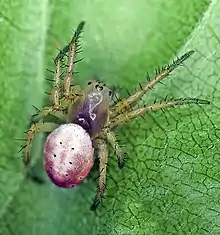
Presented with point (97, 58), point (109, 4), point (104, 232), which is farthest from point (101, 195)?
point (109, 4)

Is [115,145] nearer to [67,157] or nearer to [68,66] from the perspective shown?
[67,157]

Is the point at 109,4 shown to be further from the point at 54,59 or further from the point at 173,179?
the point at 173,179

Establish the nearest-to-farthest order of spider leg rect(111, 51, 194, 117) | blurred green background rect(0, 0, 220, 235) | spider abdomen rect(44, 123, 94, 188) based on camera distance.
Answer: blurred green background rect(0, 0, 220, 235) < spider leg rect(111, 51, 194, 117) < spider abdomen rect(44, 123, 94, 188)

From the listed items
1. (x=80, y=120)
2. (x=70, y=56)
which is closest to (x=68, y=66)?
(x=70, y=56)

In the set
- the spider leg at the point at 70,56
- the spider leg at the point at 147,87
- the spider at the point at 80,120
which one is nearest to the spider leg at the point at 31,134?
the spider at the point at 80,120

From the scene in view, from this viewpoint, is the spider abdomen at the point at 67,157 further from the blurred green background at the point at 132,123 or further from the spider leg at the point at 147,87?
the spider leg at the point at 147,87

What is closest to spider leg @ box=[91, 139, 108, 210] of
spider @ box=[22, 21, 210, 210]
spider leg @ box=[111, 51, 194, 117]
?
spider @ box=[22, 21, 210, 210]

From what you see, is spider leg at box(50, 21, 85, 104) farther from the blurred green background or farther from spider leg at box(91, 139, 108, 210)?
spider leg at box(91, 139, 108, 210)
